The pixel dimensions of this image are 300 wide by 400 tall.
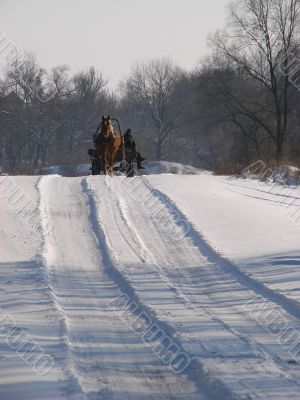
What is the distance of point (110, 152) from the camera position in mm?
21391

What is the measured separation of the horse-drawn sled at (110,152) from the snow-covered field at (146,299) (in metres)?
6.76

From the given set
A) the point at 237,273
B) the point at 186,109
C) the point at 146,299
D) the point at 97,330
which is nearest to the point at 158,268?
the point at 237,273

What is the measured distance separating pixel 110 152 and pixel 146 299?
14260 millimetres

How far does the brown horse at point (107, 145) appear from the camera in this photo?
68.9ft

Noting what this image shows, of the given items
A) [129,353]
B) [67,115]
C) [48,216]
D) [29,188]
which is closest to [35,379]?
[129,353]

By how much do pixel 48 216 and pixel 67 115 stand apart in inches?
2289

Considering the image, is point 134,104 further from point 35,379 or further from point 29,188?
point 35,379

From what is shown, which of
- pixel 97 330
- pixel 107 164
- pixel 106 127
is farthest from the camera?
pixel 107 164

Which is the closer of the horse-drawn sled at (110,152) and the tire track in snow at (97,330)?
the tire track in snow at (97,330)

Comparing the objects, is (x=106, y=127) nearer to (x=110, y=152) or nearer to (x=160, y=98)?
(x=110, y=152)

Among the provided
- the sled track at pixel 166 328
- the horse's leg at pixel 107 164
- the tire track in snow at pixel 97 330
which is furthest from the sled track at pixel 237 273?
the horse's leg at pixel 107 164

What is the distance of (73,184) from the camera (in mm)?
16641

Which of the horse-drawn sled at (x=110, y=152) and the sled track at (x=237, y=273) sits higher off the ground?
the horse-drawn sled at (x=110, y=152)

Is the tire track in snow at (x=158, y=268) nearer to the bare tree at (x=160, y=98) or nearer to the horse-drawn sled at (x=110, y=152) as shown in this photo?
the horse-drawn sled at (x=110, y=152)
